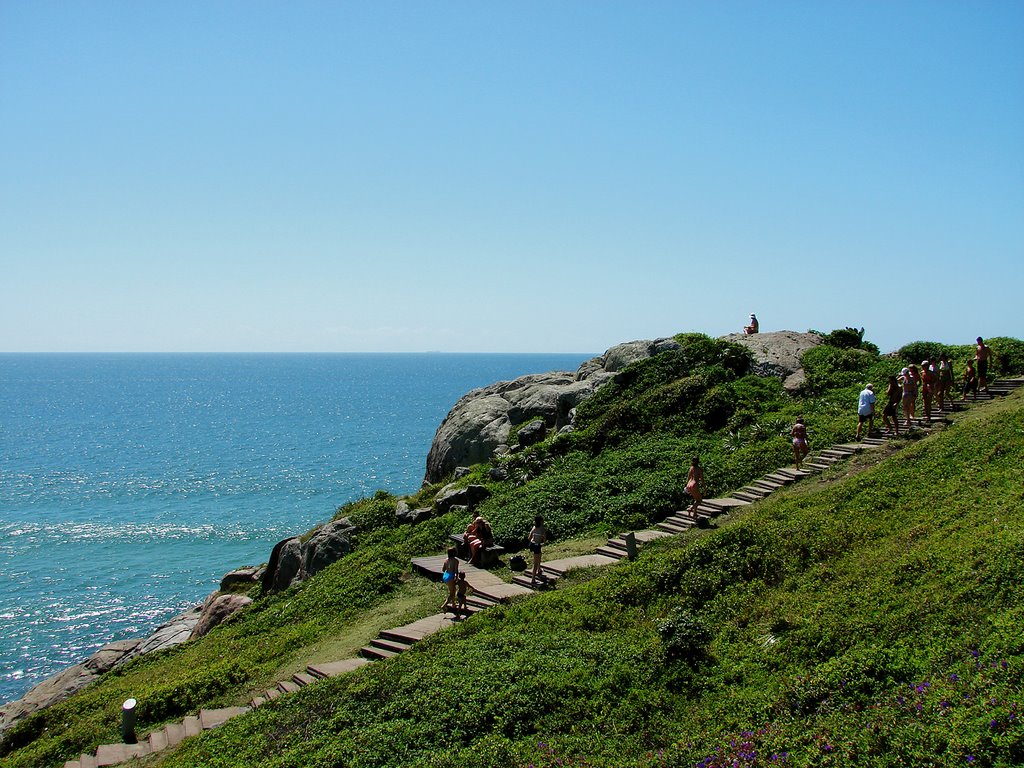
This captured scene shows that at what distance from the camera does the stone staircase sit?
60.4ft

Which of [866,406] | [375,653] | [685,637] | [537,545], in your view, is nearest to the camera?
[685,637]

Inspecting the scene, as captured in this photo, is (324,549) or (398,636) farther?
(324,549)

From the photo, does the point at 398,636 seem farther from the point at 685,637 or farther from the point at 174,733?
the point at 685,637

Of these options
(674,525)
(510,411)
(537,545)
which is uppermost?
(510,411)

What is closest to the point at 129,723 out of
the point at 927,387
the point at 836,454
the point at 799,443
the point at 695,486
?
the point at 695,486

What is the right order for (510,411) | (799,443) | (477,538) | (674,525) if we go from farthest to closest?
(510,411)
(799,443)
(477,538)
(674,525)

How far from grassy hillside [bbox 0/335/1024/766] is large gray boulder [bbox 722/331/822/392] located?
8.70m

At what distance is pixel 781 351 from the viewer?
40594 mm

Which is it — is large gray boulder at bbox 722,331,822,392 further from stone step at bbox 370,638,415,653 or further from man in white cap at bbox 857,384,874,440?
stone step at bbox 370,638,415,653

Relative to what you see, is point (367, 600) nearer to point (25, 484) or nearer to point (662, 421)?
point (662, 421)

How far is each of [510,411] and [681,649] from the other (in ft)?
92.8

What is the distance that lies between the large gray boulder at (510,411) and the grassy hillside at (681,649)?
11902 mm

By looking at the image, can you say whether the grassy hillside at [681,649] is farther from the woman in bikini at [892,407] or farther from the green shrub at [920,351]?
the green shrub at [920,351]

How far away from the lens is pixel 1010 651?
36.8 ft
